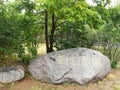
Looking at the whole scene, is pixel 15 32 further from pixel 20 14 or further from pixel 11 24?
pixel 20 14

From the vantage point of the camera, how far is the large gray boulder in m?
5.71

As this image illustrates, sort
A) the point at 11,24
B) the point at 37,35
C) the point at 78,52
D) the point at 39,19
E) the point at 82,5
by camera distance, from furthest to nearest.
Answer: the point at 37,35 < the point at 39,19 < the point at 78,52 < the point at 11,24 < the point at 82,5

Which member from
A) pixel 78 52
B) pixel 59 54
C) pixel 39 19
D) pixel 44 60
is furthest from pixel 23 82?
pixel 39 19

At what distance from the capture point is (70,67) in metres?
5.86

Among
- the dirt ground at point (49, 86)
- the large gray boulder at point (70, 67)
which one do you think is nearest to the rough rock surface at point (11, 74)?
the dirt ground at point (49, 86)

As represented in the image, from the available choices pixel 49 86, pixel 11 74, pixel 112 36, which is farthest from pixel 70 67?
pixel 112 36

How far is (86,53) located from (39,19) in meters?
1.88

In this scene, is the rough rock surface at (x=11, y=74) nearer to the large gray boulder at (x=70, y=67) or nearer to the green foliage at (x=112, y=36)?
the large gray boulder at (x=70, y=67)

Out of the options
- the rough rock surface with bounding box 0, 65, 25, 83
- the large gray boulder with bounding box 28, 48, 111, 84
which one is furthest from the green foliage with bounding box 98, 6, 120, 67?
the rough rock surface with bounding box 0, 65, 25, 83

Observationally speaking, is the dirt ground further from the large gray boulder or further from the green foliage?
the green foliage

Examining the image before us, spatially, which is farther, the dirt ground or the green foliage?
the green foliage

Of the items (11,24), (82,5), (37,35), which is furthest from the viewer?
(37,35)

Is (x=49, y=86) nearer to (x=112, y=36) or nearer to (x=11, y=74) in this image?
(x=11, y=74)

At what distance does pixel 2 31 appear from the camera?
554 cm
